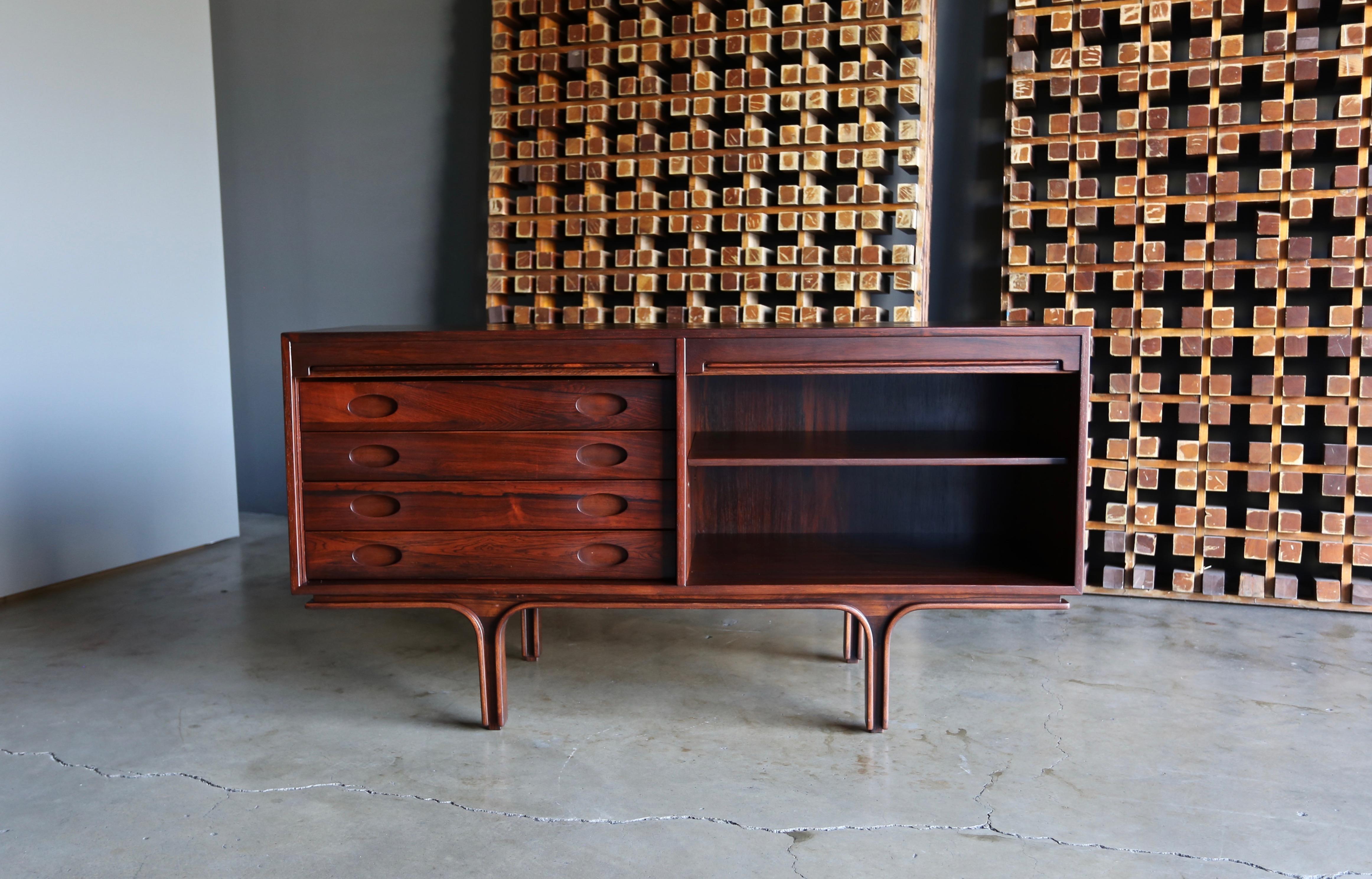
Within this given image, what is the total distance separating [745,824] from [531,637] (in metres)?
1.21

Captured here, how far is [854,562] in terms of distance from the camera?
2.54 metres

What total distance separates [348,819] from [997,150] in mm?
3273

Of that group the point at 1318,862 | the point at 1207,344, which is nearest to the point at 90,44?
the point at 1207,344

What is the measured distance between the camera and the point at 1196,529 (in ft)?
11.8

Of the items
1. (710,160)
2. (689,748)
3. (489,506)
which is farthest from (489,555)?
(710,160)

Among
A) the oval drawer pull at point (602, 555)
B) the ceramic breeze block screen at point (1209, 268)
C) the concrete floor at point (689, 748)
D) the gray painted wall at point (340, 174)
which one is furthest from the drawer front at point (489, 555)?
the gray painted wall at point (340, 174)

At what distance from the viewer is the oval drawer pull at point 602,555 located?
238 centimetres

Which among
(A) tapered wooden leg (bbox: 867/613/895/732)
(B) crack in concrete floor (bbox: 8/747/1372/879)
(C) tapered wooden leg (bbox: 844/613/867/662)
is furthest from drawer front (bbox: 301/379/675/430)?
(C) tapered wooden leg (bbox: 844/613/867/662)

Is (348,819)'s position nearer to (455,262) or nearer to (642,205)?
(642,205)

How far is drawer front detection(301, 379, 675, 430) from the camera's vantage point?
2340 mm

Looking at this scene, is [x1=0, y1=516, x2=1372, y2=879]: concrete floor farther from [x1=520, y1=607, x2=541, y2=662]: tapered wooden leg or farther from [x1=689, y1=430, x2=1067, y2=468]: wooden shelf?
[x1=689, y1=430, x2=1067, y2=468]: wooden shelf

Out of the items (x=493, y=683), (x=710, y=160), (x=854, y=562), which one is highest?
(x=710, y=160)

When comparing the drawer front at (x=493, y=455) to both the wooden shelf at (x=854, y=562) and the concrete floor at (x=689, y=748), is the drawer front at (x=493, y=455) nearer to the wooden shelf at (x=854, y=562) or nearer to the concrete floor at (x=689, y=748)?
the wooden shelf at (x=854, y=562)

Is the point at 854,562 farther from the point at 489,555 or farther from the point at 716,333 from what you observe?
the point at 489,555
